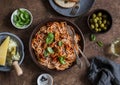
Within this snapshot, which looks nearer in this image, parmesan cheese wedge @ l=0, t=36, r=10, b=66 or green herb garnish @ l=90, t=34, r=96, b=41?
parmesan cheese wedge @ l=0, t=36, r=10, b=66

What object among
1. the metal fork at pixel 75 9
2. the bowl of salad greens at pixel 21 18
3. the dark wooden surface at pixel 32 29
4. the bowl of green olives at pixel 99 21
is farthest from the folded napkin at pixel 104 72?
the bowl of salad greens at pixel 21 18

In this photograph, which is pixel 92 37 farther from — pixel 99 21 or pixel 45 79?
pixel 45 79

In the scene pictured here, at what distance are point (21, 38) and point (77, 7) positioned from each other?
1.04 feet

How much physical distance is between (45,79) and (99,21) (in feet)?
1.25

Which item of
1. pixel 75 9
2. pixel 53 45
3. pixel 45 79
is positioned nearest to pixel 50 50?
pixel 53 45

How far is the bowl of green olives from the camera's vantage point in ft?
6.14

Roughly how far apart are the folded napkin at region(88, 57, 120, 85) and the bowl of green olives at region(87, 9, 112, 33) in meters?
0.14

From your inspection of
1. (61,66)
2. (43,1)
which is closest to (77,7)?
(43,1)

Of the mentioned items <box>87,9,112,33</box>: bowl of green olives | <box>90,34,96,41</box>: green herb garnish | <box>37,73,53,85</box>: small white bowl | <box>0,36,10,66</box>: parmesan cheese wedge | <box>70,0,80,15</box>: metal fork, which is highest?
<box>70,0,80,15</box>: metal fork

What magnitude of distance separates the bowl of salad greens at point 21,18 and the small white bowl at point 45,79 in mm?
248

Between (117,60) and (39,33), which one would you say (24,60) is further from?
(117,60)

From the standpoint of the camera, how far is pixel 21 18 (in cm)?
185

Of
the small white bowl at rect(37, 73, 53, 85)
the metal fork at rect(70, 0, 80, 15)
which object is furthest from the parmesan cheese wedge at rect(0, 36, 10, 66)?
the metal fork at rect(70, 0, 80, 15)

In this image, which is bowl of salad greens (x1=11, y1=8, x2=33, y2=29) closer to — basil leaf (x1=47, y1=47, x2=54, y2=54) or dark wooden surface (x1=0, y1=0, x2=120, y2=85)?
dark wooden surface (x1=0, y1=0, x2=120, y2=85)
